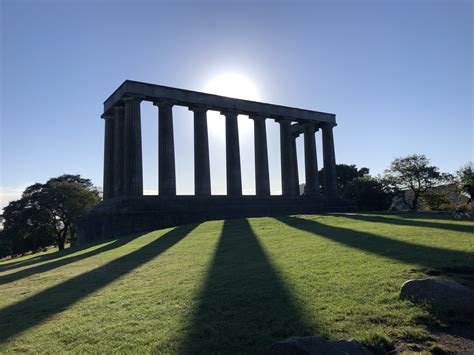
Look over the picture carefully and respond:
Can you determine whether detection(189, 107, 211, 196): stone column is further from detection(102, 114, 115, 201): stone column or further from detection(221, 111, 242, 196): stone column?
detection(102, 114, 115, 201): stone column

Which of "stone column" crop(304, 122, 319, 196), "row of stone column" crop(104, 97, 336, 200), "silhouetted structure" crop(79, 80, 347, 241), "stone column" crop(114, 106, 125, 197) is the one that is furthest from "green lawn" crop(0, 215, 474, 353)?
"stone column" crop(304, 122, 319, 196)

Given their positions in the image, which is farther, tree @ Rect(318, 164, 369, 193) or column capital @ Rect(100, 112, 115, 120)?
tree @ Rect(318, 164, 369, 193)

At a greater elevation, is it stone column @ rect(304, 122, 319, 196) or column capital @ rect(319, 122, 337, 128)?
column capital @ rect(319, 122, 337, 128)

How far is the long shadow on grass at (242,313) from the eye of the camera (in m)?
7.58

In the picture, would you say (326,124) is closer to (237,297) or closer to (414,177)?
(414,177)

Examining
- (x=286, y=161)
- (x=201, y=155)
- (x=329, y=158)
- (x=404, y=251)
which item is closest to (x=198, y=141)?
(x=201, y=155)

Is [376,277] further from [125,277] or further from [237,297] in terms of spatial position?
[125,277]

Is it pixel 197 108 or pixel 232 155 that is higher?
pixel 197 108

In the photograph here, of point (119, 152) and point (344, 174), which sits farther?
point (344, 174)

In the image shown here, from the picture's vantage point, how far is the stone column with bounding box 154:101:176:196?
47.4 m

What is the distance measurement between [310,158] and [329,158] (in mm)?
3991

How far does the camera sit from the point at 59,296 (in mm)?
13883

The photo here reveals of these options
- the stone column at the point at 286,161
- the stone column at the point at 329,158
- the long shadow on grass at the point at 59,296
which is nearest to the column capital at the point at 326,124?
the stone column at the point at 329,158

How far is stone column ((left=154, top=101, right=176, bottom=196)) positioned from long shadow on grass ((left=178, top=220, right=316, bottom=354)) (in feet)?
109
